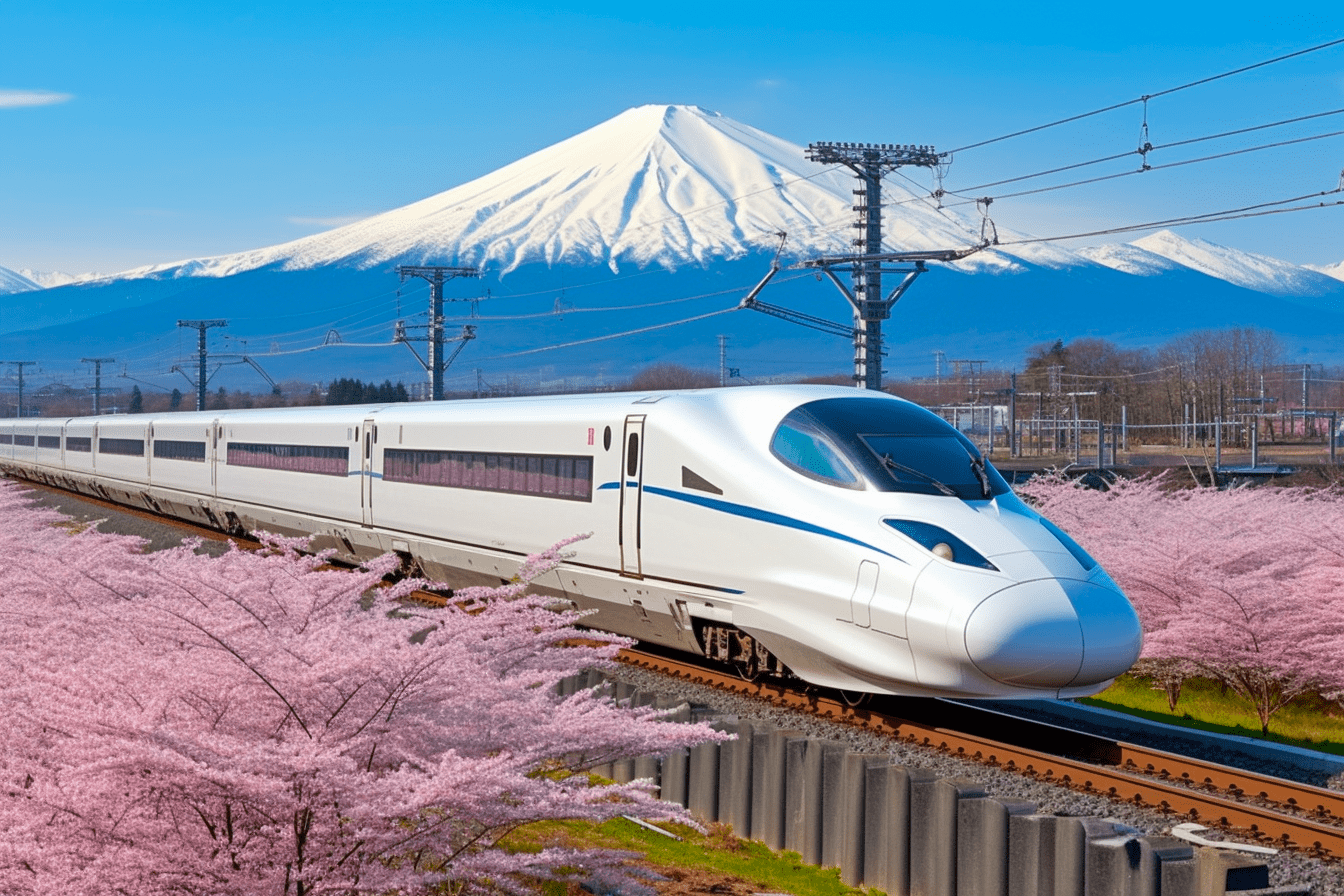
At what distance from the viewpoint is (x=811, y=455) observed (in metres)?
11.4

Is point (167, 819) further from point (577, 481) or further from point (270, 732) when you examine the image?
point (577, 481)

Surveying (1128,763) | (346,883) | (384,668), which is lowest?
(1128,763)

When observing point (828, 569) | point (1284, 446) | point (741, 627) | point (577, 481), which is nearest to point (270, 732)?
point (828, 569)

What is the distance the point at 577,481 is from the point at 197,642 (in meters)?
8.73

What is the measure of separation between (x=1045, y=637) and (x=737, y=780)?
223 centimetres

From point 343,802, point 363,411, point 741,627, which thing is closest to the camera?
point 343,802

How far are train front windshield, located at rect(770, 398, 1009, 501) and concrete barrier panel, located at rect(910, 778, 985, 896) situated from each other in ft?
10.6

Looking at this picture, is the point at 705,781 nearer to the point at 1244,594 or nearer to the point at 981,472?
the point at 981,472

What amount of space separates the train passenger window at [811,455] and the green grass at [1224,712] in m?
4.05

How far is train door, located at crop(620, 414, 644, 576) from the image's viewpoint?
13289mm

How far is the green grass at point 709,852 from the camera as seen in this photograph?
8.16 m

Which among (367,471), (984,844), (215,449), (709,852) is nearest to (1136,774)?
(984,844)

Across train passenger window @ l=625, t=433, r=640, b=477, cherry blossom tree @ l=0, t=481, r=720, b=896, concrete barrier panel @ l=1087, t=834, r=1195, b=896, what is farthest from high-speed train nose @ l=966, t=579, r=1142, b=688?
train passenger window @ l=625, t=433, r=640, b=477

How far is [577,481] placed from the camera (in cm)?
1465
